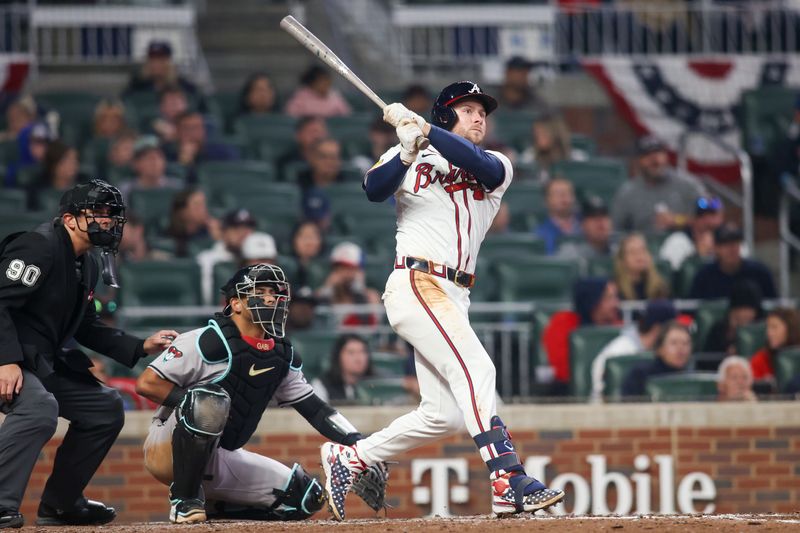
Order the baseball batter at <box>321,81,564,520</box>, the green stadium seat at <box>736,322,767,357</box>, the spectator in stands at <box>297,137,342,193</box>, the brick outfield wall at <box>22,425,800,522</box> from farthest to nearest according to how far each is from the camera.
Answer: the spectator in stands at <box>297,137,342,193</box>
the green stadium seat at <box>736,322,767,357</box>
the brick outfield wall at <box>22,425,800,522</box>
the baseball batter at <box>321,81,564,520</box>

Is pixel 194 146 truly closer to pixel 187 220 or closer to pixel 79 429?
pixel 187 220

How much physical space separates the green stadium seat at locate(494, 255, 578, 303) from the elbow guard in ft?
12.1

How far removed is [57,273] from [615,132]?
8.21 metres

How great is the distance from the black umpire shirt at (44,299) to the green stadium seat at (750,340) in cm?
461

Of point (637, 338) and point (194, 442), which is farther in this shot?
point (637, 338)

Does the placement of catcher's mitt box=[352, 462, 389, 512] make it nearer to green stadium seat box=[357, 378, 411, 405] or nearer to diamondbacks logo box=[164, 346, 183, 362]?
diamondbacks logo box=[164, 346, 183, 362]

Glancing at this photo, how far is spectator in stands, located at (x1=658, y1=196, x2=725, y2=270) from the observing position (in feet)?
34.0

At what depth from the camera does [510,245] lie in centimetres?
1012

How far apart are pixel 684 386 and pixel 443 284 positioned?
3391mm

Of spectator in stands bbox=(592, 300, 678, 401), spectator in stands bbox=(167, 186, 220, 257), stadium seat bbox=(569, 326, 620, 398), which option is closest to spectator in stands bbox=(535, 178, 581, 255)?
spectator in stands bbox=(592, 300, 678, 401)

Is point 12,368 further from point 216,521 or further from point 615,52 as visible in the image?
point 615,52

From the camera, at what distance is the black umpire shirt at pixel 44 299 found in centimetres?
549

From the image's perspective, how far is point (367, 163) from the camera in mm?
11305

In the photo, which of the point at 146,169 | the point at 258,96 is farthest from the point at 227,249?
the point at 258,96
